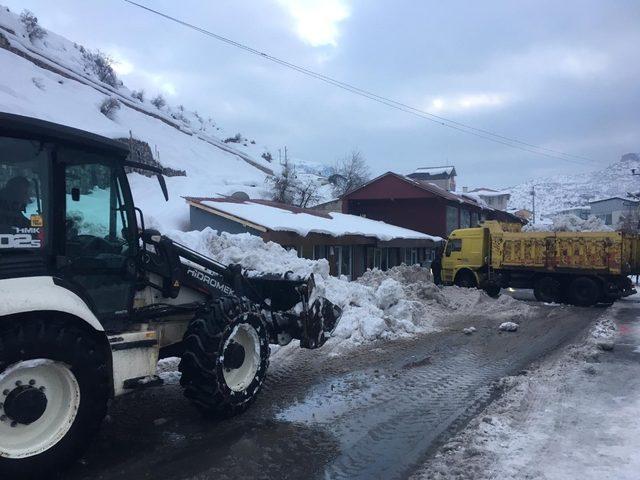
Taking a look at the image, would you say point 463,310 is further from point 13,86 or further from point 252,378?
point 13,86

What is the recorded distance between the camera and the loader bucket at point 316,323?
712 cm

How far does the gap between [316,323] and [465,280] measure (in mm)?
15459

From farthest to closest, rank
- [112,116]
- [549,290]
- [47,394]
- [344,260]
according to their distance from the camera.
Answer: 1. [112,116]
2. [344,260]
3. [549,290]
4. [47,394]

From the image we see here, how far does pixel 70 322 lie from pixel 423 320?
1037 cm

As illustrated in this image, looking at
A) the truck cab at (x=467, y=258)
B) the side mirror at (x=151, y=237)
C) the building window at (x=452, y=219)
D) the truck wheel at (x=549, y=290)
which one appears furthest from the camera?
the building window at (x=452, y=219)

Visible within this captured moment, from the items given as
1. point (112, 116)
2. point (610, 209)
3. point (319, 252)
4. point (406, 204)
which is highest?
point (112, 116)

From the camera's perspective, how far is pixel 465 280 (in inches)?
847

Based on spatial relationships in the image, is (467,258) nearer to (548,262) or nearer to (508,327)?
(548,262)

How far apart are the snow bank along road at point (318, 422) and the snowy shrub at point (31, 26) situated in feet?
191

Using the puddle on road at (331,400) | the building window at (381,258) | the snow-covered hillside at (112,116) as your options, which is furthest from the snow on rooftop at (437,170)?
the puddle on road at (331,400)

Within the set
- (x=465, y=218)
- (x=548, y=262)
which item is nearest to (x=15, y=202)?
(x=548, y=262)

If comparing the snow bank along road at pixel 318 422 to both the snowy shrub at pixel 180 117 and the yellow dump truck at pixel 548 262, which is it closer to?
the yellow dump truck at pixel 548 262

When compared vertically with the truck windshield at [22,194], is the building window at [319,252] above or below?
below

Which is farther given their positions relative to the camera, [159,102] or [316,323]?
[159,102]
